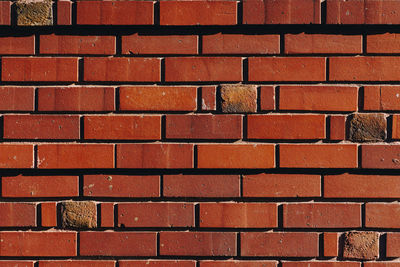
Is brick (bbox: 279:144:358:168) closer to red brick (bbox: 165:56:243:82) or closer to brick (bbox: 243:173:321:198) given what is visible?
brick (bbox: 243:173:321:198)

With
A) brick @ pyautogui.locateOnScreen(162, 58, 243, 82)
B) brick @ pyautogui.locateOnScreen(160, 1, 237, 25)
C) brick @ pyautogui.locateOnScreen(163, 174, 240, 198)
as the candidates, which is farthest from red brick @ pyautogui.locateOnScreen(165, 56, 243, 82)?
brick @ pyautogui.locateOnScreen(163, 174, 240, 198)

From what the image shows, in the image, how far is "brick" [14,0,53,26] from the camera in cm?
133

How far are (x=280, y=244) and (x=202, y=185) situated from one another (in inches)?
14.3

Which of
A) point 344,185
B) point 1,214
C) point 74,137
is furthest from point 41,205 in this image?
point 344,185

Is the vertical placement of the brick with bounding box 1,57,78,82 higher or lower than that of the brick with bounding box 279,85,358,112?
higher

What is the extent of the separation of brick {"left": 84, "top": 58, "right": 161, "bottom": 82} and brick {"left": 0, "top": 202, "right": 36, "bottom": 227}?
0.53 meters

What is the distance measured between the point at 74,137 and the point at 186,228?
1.76 feet

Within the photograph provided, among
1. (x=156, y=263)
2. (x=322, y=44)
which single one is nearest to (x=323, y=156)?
(x=322, y=44)

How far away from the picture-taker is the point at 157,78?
1.35 meters

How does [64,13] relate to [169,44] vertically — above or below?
above

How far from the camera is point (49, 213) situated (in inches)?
53.1

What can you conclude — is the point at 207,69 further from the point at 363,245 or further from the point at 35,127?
the point at 363,245

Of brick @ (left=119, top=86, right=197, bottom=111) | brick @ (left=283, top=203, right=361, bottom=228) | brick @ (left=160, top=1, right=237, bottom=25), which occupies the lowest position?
brick @ (left=283, top=203, right=361, bottom=228)

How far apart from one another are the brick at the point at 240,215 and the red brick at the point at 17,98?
2.45 ft
